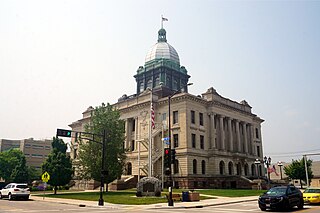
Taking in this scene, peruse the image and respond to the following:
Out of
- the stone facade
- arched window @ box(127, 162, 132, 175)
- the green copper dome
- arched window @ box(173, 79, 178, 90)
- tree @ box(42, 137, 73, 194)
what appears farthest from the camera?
the green copper dome

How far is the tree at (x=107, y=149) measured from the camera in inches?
1715

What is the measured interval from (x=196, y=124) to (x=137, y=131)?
12.3 m

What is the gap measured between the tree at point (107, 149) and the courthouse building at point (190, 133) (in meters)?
3.60

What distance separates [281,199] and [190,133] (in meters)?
35.3

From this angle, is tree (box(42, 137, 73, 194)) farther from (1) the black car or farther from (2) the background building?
(2) the background building

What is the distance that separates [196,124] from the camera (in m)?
56.8

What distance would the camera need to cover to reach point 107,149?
44219mm

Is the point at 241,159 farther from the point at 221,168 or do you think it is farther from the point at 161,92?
the point at 161,92

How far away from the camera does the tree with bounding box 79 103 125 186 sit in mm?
43562

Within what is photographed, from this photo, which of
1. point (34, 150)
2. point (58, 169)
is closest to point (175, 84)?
point (58, 169)

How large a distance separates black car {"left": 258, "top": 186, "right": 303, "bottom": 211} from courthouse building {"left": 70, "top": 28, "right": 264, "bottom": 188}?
28.3 metres

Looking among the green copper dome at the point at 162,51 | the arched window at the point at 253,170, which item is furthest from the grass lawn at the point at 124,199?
the green copper dome at the point at 162,51

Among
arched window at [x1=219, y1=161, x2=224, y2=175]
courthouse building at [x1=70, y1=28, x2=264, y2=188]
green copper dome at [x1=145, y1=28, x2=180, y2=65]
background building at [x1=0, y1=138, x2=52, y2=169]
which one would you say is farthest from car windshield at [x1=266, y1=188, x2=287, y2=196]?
background building at [x1=0, y1=138, x2=52, y2=169]

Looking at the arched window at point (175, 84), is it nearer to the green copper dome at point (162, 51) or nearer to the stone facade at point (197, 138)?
the green copper dome at point (162, 51)
